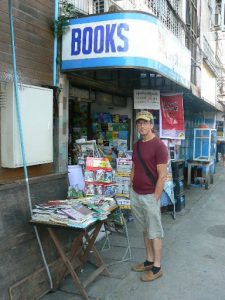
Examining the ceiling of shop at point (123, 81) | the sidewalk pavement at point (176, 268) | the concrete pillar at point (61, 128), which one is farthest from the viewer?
the ceiling of shop at point (123, 81)

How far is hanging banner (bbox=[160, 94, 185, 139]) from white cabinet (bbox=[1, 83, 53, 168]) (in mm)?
3824

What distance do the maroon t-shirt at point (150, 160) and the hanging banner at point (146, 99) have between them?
3.39m

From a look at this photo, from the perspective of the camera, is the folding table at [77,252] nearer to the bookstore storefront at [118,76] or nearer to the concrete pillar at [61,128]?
the concrete pillar at [61,128]

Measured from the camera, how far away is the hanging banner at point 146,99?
8172mm

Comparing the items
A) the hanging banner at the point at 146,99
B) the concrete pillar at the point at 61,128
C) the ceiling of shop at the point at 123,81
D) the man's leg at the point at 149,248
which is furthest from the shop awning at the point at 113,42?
the man's leg at the point at 149,248

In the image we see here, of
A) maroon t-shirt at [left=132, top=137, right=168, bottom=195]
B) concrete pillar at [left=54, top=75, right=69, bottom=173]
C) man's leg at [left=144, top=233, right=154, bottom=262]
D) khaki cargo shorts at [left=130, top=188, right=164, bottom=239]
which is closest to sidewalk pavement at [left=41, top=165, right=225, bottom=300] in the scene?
man's leg at [left=144, top=233, right=154, bottom=262]

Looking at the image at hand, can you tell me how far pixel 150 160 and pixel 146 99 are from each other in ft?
11.8

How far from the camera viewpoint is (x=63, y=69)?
5.98 m

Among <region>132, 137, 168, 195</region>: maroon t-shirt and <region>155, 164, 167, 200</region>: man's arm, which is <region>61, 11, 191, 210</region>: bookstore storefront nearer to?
<region>132, 137, 168, 195</region>: maroon t-shirt

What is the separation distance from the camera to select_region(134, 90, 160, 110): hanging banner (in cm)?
817

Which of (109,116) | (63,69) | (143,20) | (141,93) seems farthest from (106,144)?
(143,20)

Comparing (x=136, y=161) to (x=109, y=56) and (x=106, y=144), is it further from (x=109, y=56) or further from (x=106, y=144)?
(x=106, y=144)

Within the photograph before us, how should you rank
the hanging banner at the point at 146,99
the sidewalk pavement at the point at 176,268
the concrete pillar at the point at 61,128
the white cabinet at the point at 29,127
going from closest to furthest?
the sidewalk pavement at the point at 176,268
the white cabinet at the point at 29,127
the concrete pillar at the point at 61,128
the hanging banner at the point at 146,99

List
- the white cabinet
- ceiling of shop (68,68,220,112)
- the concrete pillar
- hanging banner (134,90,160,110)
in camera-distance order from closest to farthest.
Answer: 1. the white cabinet
2. the concrete pillar
3. ceiling of shop (68,68,220,112)
4. hanging banner (134,90,160,110)
